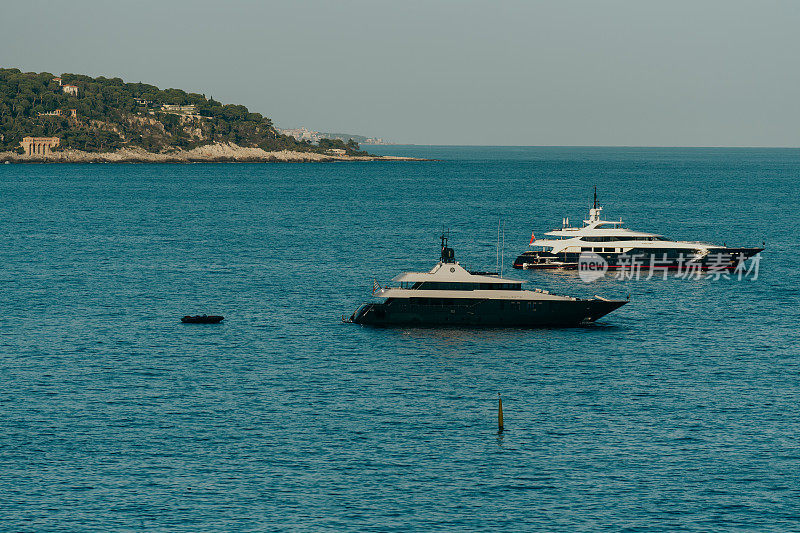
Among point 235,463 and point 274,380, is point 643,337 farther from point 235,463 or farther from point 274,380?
point 235,463

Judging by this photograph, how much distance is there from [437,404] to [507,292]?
25.7m

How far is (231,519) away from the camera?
4662 centimetres

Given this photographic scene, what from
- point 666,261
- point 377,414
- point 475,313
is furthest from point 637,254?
point 377,414

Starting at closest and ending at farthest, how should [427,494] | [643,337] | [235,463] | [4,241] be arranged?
1. [427,494]
2. [235,463]
3. [643,337]
4. [4,241]

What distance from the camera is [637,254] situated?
424ft

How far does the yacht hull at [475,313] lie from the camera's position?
88.8m

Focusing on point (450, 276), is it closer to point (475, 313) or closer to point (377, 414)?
point (475, 313)

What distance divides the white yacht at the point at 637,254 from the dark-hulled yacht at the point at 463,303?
41.4 m

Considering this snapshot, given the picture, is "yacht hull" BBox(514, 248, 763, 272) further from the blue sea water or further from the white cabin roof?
the white cabin roof

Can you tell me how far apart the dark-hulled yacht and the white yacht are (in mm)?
41384

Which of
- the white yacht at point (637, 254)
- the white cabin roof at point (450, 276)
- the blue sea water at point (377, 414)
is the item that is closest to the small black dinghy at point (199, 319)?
the blue sea water at point (377, 414)

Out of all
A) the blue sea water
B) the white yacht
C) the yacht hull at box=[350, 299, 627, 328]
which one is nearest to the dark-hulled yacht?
the yacht hull at box=[350, 299, 627, 328]

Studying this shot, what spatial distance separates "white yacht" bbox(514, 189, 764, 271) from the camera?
129 m

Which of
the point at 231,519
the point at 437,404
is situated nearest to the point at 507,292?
the point at 437,404
